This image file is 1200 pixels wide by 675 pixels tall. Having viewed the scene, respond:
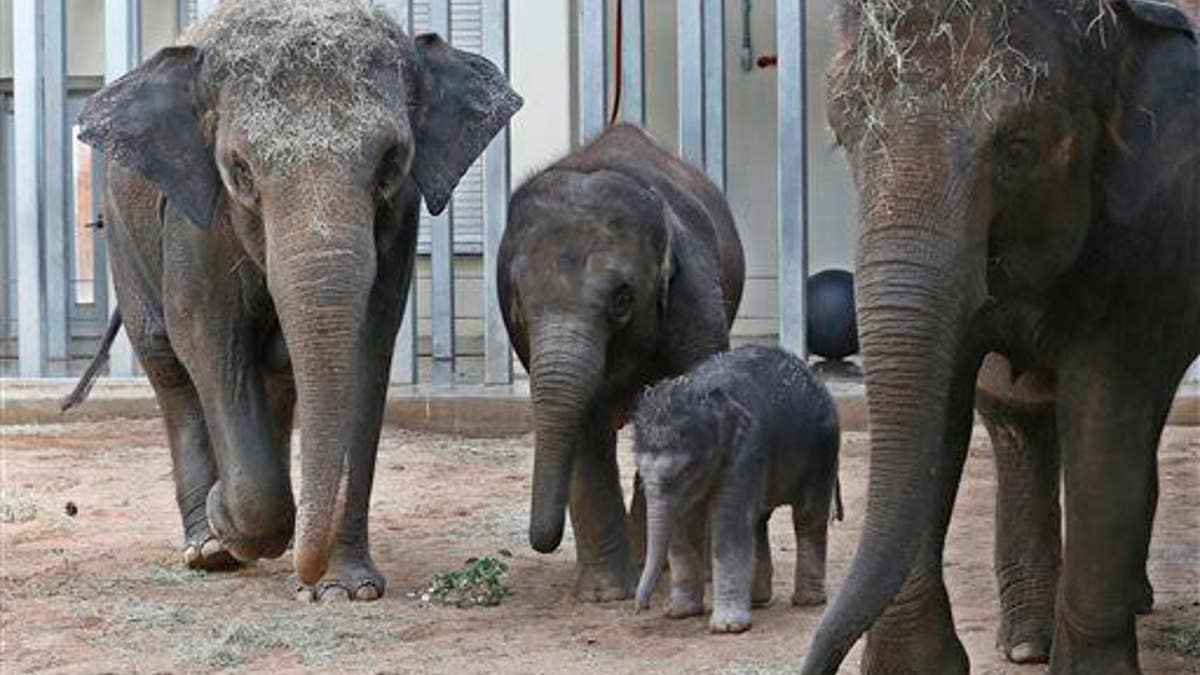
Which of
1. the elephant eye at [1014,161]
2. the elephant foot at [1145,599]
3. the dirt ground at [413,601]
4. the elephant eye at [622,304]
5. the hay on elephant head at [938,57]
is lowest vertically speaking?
the dirt ground at [413,601]

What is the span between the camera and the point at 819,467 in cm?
713

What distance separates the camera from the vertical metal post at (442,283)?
1281 cm

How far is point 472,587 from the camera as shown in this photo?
7.43m

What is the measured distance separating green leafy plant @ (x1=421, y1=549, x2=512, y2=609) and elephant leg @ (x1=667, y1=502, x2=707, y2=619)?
0.65m

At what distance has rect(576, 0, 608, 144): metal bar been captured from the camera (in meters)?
12.5

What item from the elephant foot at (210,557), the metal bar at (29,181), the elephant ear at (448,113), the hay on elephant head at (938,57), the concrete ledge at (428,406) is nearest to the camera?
the hay on elephant head at (938,57)

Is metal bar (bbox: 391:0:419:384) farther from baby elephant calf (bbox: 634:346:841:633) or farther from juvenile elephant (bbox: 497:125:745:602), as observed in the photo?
baby elephant calf (bbox: 634:346:841:633)

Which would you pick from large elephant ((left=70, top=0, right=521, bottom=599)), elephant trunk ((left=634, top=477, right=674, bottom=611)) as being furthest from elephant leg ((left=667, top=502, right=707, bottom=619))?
large elephant ((left=70, top=0, right=521, bottom=599))

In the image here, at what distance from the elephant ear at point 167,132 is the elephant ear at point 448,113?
0.65 metres

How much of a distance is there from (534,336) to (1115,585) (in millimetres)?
2392

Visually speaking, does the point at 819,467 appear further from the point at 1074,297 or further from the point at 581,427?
the point at 1074,297

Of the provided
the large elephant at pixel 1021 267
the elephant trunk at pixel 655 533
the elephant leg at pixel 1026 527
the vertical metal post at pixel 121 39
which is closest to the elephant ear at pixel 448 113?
the elephant trunk at pixel 655 533

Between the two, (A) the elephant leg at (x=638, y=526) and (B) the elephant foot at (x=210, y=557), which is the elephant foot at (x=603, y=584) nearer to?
(A) the elephant leg at (x=638, y=526)

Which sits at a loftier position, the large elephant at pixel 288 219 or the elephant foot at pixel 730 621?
the large elephant at pixel 288 219
